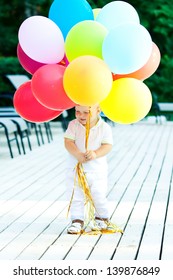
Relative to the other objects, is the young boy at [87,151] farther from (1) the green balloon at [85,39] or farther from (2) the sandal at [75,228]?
(1) the green balloon at [85,39]

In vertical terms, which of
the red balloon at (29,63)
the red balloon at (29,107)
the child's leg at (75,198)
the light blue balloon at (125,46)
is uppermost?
the light blue balloon at (125,46)

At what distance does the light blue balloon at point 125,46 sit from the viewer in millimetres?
4297

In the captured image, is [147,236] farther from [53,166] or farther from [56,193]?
[53,166]

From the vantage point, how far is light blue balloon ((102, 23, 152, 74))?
4297 mm

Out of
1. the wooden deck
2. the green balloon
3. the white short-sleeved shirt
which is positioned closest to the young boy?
the white short-sleeved shirt

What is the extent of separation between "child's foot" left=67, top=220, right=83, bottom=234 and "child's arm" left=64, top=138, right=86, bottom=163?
41cm

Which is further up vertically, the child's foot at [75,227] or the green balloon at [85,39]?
the green balloon at [85,39]

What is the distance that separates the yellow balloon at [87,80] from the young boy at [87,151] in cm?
46

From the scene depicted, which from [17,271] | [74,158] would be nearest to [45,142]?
[74,158]

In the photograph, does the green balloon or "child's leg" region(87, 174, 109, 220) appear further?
"child's leg" region(87, 174, 109, 220)

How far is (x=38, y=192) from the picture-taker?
6629mm

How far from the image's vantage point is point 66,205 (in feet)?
19.5

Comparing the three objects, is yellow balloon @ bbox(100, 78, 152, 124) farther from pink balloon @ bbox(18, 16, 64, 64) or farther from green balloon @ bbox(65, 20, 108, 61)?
pink balloon @ bbox(18, 16, 64, 64)

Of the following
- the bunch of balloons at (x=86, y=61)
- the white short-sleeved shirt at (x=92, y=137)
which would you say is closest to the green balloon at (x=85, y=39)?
the bunch of balloons at (x=86, y=61)
